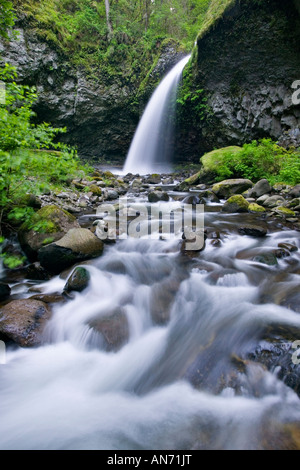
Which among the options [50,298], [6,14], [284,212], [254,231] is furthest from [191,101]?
[50,298]

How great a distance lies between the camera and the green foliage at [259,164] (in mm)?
7975

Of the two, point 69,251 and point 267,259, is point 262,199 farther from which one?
point 69,251

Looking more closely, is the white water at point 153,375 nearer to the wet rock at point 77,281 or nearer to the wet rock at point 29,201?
the wet rock at point 77,281

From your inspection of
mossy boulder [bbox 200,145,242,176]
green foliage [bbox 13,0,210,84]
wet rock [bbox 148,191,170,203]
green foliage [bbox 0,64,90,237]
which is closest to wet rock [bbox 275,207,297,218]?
wet rock [bbox 148,191,170,203]

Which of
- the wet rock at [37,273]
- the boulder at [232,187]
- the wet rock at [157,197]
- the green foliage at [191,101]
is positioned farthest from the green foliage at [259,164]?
the wet rock at [37,273]

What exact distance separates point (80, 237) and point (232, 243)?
271cm

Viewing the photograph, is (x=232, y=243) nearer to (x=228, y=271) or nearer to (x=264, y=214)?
(x=228, y=271)

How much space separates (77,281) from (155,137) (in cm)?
1531

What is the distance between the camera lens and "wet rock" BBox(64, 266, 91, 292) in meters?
3.00

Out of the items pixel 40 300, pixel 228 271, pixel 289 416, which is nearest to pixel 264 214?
pixel 228 271

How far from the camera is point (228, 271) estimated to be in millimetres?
3363

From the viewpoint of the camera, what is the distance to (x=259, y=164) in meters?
8.82

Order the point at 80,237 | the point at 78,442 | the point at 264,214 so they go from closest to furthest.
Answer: the point at 78,442 < the point at 80,237 < the point at 264,214

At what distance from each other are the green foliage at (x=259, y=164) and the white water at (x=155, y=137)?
21.8 ft
